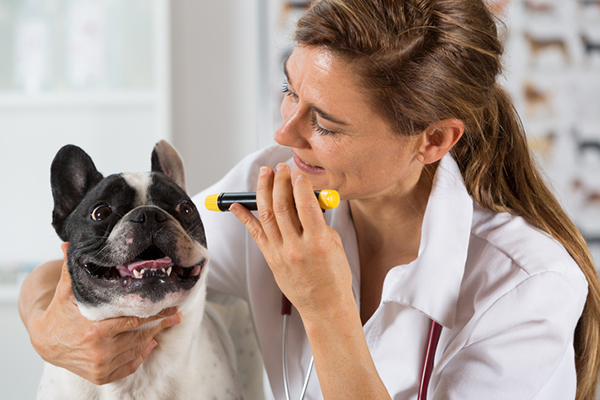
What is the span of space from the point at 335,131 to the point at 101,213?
468 mm

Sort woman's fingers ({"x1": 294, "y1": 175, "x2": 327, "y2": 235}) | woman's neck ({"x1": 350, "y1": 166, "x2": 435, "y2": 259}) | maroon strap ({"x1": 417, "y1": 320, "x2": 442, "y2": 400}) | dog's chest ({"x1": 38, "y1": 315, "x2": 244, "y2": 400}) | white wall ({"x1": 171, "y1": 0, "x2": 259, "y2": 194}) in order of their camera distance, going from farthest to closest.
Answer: white wall ({"x1": 171, "y1": 0, "x2": 259, "y2": 194}), woman's neck ({"x1": 350, "y1": 166, "x2": 435, "y2": 259}), maroon strap ({"x1": 417, "y1": 320, "x2": 442, "y2": 400}), dog's chest ({"x1": 38, "y1": 315, "x2": 244, "y2": 400}), woman's fingers ({"x1": 294, "y1": 175, "x2": 327, "y2": 235})

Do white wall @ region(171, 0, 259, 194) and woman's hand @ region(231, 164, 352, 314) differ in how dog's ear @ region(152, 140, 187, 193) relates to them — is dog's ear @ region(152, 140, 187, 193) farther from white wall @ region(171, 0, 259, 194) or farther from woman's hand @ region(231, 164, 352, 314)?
white wall @ region(171, 0, 259, 194)

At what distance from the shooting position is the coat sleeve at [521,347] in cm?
92

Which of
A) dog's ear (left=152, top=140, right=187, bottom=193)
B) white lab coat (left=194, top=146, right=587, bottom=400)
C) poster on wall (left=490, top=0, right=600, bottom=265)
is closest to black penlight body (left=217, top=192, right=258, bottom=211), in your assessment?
dog's ear (left=152, top=140, right=187, bottom=193)

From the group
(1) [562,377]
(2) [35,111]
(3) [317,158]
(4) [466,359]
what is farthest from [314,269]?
(2) [35,111]

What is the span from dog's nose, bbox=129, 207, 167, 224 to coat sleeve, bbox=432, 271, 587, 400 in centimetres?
64

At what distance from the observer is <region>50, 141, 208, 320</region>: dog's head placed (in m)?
0.79

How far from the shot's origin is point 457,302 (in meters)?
1.08

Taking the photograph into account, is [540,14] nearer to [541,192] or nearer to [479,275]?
[541,192]

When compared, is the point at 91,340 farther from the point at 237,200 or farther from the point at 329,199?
the point at 329,199

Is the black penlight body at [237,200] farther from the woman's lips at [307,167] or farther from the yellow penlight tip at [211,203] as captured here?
the woman's lips at [307,167]

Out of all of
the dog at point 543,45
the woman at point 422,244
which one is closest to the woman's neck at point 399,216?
the woman at point 422,244

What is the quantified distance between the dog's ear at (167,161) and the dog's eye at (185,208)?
138mm

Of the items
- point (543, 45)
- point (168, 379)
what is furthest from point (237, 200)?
point (543, 45)
